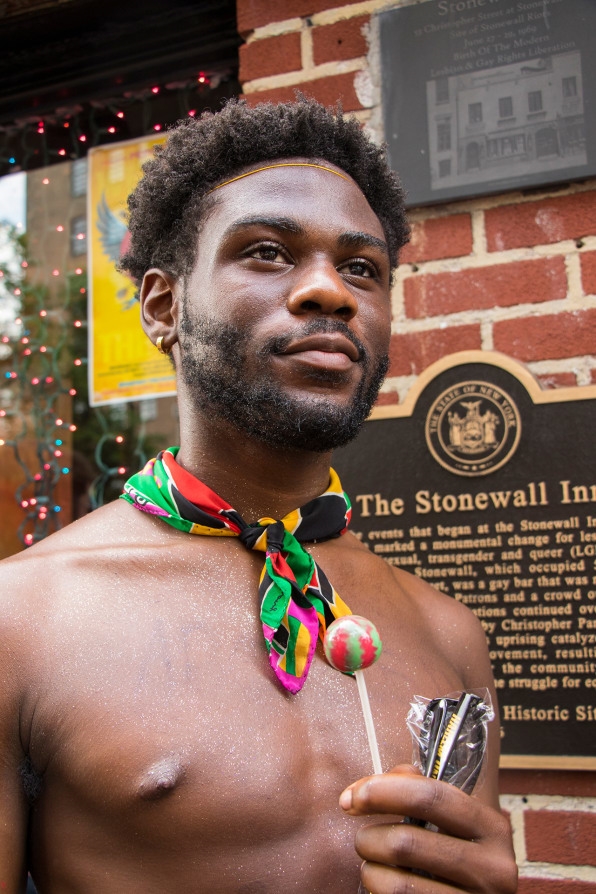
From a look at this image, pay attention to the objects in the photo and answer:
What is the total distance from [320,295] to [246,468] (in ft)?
1.37

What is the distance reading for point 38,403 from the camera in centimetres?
369

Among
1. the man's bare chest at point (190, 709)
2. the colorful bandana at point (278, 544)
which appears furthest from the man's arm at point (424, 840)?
the colorful bandana at point (278, 544)

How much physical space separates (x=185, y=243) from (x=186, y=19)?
182 cm

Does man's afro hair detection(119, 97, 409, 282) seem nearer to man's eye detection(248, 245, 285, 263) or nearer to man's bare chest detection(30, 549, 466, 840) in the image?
man's eye detection(248, 245, 285, 263)

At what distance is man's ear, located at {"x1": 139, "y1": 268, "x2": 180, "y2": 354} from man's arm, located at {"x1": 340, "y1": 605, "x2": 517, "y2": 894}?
1139 millimetres

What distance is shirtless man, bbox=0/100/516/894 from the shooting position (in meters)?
1.42

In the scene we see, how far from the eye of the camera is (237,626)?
5.41 feet

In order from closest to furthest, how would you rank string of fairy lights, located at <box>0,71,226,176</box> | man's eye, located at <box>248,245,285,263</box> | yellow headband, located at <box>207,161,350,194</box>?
man's eye, located at <box>248,245,285,263</box> < yellow headband, located at <box>207,161,350,194</box> < string of fairy lights, located at <box>0,71,226,176</box>

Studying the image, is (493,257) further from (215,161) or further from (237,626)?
(237,626)

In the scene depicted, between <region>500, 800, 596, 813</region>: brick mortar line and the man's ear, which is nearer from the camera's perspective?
the man's ear

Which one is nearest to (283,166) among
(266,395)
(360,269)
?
(360,269)

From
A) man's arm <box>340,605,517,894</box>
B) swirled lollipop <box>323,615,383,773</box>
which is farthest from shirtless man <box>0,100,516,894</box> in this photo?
swirled lollipop <box>323,615,383,773</box>

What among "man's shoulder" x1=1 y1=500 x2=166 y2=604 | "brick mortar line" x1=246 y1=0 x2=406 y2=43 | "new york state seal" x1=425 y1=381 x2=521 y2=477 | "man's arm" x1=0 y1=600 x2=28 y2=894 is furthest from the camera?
"brick mortar line" x1=246 y1=0 x2=406 y2=43

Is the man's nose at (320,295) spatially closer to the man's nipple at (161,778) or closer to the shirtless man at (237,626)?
the shirtless man at (237,626)
